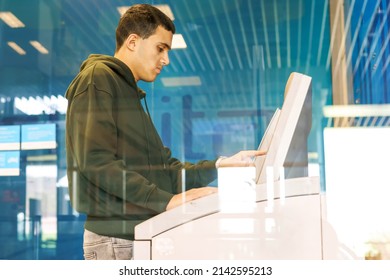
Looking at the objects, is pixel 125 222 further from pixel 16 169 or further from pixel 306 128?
pixel 306 128

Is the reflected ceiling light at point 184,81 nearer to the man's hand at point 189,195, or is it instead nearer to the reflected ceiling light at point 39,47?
the man's hand at point 189,195

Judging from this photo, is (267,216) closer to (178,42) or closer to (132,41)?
(178,42)

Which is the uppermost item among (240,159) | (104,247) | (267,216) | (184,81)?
(184,81)

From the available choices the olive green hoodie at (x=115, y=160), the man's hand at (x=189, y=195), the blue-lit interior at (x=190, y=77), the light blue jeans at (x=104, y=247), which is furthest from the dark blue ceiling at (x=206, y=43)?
the light blue jeans at (x=104, y=247)

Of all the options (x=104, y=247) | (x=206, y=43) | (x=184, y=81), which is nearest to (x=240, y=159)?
(x=184, y=81)

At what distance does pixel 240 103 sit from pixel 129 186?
52 centimetres

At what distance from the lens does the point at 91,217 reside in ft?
7.08

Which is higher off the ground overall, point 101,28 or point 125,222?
point 101,28

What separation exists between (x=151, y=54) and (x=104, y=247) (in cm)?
78

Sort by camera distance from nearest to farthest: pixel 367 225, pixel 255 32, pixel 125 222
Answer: pixel 367 225
pixel 125 222
pixel 255 32

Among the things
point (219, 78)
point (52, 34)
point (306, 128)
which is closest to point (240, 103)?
point (219, 78)

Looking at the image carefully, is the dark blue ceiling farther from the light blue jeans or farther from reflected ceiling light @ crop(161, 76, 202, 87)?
the light blue jeans

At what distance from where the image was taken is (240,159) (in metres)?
2.11

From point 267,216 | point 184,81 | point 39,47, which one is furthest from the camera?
point 39,47
